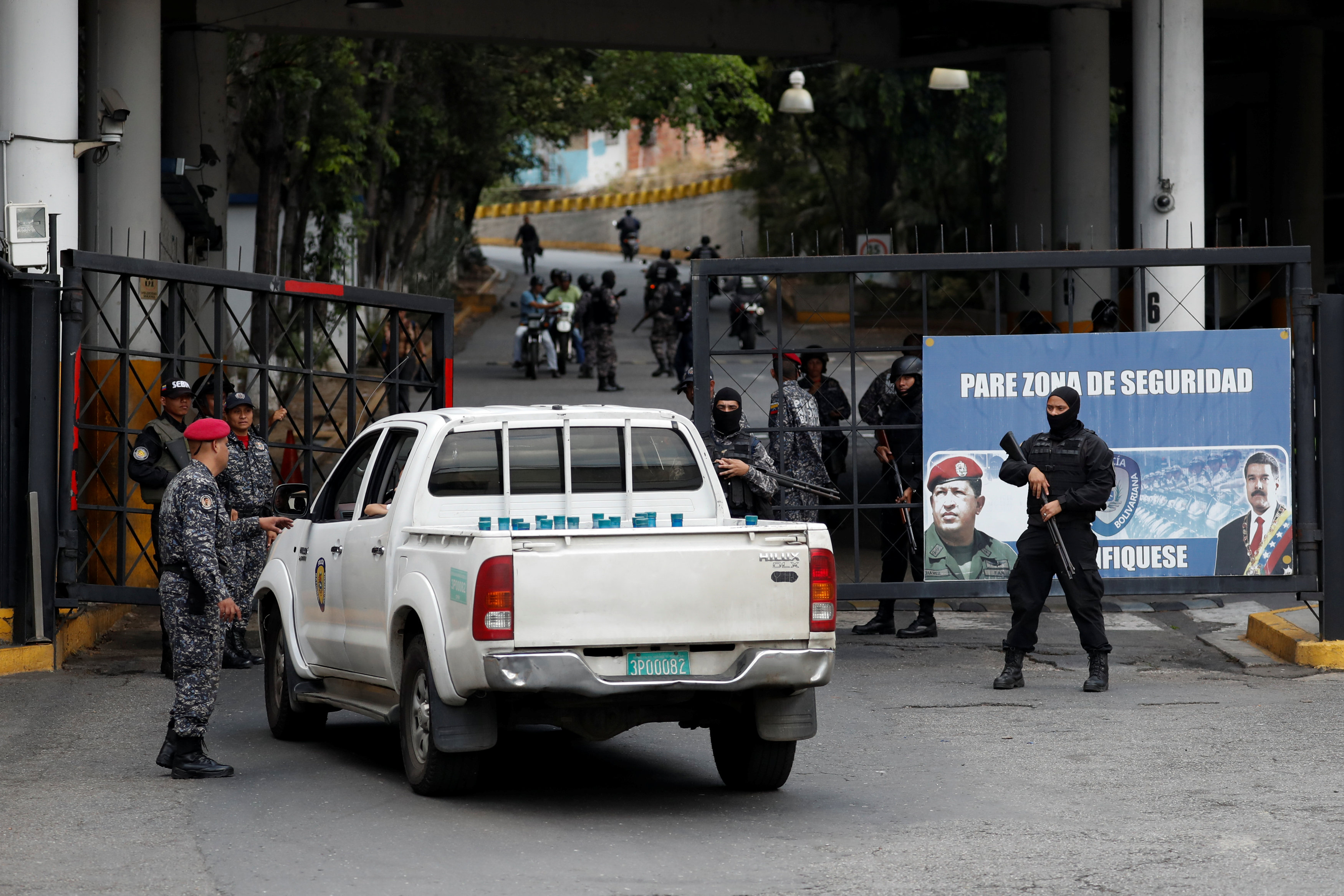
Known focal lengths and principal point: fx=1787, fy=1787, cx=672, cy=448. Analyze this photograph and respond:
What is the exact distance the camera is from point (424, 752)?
786 cm

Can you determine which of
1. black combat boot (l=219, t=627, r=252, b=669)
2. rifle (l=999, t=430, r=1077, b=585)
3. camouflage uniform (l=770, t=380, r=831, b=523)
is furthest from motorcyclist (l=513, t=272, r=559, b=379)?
rifle (l=999, t=430, r=1077, b=585)

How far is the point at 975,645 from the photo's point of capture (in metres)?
13.0

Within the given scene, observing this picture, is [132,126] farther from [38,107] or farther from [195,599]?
[195,599]

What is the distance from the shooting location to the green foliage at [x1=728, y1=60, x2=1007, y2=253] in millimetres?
39344

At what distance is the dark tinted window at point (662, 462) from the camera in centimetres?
872

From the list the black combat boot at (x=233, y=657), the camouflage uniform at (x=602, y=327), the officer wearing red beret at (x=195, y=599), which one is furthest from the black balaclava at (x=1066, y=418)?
the camouflage uniform at (x=602, y=327)

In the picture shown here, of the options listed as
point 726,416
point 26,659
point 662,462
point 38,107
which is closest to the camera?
point 662,462

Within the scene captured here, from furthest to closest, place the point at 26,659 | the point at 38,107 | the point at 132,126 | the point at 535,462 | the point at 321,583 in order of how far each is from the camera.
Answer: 1. the point at 132,126
2. the point at 38,107
3. the point at 26,659
4. the point at 321,583
5. the point at 535,462

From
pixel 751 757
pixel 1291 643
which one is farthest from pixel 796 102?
Answer: pixel 751 757

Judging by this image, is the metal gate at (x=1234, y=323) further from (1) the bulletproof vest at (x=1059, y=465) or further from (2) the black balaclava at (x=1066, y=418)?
(1) the bulletproof vest at (x=1059, y=465)

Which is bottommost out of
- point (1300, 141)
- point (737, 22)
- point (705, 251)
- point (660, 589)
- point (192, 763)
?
point (192, 763)

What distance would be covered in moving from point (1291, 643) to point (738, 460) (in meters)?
4.00

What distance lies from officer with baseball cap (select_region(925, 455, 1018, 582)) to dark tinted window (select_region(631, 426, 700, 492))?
363cm

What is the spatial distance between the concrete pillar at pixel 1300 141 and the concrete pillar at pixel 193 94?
16.7m
